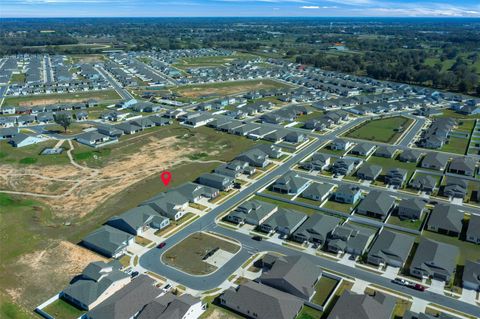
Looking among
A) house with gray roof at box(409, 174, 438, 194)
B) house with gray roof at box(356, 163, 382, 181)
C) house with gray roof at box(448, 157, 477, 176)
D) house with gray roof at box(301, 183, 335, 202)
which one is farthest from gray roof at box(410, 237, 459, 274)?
house with gray roof at box(448, 157, 477, 176)

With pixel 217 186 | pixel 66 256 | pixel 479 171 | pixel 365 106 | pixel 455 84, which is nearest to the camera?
pixel 66 256

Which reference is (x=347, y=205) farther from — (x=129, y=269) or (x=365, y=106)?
(x=365, y=106)

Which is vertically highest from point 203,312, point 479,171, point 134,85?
point 134,85

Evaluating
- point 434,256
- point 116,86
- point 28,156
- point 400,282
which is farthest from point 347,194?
point 116,86

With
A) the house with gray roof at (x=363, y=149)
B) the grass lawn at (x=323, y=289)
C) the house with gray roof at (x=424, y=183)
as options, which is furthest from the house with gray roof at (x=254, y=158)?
A: the grass lawn at (x=323, y=289)

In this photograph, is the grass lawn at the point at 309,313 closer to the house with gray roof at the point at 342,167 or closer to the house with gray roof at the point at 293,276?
the house with gray roof at the point at 293,276

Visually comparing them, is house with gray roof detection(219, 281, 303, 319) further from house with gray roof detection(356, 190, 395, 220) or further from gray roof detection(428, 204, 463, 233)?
gray roof detection(428, 204, 463, 233)

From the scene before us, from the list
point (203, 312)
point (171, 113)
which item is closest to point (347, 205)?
point (203, 312)
